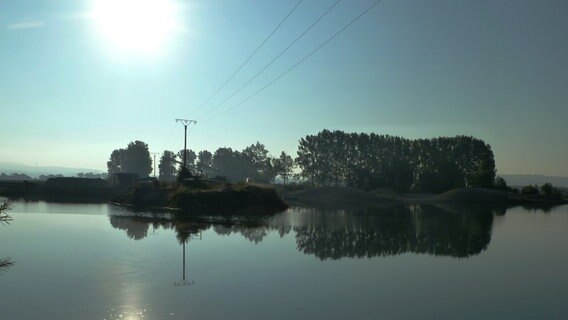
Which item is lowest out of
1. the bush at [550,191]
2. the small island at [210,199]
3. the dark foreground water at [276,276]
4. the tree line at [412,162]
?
the dark foreground water at [276,276]

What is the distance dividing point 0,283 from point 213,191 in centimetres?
3602

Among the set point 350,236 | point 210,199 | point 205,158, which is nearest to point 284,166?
point 205,158

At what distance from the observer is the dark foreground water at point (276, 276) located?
10.9 m

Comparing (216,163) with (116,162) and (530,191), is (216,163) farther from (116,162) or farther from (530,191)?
(530,191)

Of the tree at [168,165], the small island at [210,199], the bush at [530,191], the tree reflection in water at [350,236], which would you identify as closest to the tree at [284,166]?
the tree at [168,165]

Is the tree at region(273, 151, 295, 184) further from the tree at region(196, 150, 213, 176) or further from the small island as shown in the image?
the small island

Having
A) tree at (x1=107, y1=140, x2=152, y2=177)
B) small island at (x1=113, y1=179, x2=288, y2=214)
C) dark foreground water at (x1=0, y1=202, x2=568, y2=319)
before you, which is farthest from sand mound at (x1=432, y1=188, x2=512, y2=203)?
tree at (x1=107, y1=140, x2=152, y2=177)

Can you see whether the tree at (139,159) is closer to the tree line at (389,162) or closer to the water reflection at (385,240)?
the tree line at (389,162)

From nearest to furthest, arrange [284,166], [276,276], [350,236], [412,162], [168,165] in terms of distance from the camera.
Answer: [276,276]
[350,236]
[412,162]
[284,166]
[168,165]

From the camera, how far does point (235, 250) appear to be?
2053 cm

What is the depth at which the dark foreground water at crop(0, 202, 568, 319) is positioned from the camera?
10922 millimetres

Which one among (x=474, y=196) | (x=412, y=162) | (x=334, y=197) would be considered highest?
(x=412, y=162)

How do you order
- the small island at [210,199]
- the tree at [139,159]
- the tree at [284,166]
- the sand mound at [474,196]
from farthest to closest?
the tree at [139,159] < the tree at [284,166] < the sand mound at [474,196] < the small island at [210,199]

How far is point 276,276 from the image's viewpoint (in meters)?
15.0
